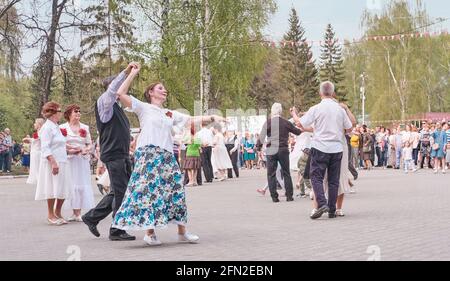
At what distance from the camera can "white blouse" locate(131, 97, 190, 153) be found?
29.9 feet

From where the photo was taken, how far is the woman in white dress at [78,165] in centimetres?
1257

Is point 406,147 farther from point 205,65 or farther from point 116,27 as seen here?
point 116,27

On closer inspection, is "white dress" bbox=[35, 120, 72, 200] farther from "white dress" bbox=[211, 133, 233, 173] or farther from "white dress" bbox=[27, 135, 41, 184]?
"white dress" bbox=[211, 133, 233, 173]

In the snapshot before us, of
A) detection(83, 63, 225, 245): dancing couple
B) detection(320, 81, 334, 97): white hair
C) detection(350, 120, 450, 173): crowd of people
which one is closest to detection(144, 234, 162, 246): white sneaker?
detection(83, 63, 225, 245): dancing couple

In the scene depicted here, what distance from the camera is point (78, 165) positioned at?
1269cm

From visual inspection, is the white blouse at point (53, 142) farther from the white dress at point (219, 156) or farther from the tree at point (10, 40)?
the tree at point (10, 40)

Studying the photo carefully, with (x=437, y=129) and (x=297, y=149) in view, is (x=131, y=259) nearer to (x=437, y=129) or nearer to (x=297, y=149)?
(x=297, y=149)

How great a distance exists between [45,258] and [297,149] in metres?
11.4

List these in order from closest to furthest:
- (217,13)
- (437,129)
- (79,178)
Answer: (79,178) < (437,129) < (217,13)

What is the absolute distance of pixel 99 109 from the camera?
987cm

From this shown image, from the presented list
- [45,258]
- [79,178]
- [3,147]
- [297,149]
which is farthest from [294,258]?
[3,147]

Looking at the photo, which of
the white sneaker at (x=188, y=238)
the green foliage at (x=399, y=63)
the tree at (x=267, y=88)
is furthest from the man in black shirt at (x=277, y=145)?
the tree at (x=267, y=88)

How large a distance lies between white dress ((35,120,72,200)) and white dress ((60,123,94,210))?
0.45 ft

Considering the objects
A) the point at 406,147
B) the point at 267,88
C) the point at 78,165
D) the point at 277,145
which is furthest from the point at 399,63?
the point at 78,165
